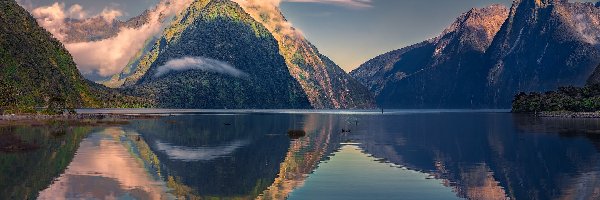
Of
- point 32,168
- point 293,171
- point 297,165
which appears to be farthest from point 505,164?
point 32,168

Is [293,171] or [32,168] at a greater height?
[32,168]

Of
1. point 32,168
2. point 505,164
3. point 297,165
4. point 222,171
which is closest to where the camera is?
point 32,168

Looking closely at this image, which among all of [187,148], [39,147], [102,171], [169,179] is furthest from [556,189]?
[39,147]

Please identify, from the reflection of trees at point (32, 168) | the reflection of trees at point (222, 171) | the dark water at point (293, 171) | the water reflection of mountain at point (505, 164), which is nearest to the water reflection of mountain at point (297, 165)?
the dark water at point (293, 171)

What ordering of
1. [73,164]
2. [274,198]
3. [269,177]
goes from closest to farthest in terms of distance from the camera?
[274,198], [269,177], [73,164]

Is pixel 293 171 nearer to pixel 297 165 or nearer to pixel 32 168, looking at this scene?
pixel 297 165

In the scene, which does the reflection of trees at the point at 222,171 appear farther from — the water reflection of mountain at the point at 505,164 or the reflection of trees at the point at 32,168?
the water reflection of mountain at the point at 505,164

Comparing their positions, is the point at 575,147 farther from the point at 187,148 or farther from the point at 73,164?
the point at 73,164

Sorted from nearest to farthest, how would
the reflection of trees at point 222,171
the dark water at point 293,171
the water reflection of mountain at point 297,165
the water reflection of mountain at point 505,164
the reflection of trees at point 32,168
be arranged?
the reflection of trees at point 32,168 → the dark water at point 293,171 → the reflection of trees at point 222,171 → the water reflection of mountain at point 297,165 → the water reflection of mountain at point 505,164

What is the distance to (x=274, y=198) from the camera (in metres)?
47.8

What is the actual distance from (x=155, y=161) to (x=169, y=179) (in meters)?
18.1

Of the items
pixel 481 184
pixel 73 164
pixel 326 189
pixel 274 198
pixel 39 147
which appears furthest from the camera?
pixel 39 147

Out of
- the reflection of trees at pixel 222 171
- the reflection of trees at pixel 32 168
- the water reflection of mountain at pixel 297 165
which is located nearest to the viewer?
the reflection of trees at pixel 32 168

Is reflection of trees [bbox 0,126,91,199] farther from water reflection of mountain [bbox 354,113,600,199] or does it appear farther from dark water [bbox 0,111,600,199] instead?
water reflection of mountain [bbox 354,113,600,199]
